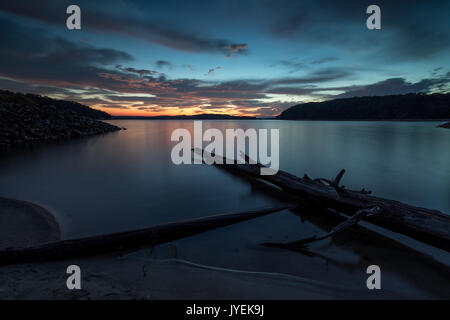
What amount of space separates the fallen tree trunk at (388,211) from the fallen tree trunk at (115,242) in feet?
7.05

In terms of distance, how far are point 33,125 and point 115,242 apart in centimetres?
2236

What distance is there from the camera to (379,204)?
3838 mm

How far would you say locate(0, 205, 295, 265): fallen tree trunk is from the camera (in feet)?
9.30

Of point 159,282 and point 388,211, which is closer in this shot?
point 159,282

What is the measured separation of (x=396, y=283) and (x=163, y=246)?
3487mm

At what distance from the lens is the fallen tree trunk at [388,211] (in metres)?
3.07

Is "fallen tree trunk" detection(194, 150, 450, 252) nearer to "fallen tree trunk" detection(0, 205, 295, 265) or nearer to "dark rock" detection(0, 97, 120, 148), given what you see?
"fallen tree trunk" detection(0, 205, 295, 265)

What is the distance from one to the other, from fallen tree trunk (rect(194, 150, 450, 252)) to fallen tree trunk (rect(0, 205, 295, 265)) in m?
2.15

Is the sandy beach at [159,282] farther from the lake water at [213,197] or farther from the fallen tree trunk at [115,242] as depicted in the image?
the lake water at [213,197]

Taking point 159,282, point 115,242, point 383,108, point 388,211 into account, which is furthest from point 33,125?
point 383,108

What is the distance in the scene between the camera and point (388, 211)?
366 centimetres

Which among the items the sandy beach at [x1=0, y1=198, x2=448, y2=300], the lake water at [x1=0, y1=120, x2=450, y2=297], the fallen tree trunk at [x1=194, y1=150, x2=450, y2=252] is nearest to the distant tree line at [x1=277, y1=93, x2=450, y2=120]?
the lake water at [x1=0, y1=120, x2=450, y2=297]

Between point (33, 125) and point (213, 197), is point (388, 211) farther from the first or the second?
point (33, 125)
